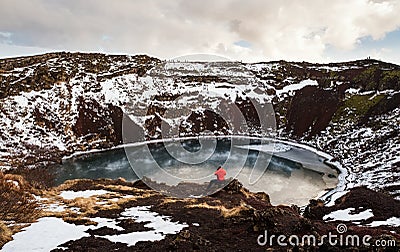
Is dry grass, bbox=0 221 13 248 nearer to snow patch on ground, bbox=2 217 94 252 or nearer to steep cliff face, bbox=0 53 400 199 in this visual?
snow patch on ground, bbox=2 217 94 252

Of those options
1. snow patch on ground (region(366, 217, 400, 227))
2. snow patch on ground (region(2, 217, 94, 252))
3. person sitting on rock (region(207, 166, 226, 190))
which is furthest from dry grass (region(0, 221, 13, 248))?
snow patch on ground (region(366, 217, 400, 227))

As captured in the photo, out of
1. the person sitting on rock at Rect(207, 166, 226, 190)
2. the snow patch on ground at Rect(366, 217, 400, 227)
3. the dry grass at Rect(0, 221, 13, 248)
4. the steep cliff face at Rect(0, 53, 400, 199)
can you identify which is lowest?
the snow patch on ground at Rect(366, 217, 400, 227)

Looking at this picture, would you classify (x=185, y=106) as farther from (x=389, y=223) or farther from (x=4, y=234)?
(x=4, y=234)

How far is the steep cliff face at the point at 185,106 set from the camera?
7031 cm

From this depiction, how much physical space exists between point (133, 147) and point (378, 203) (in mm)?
69317

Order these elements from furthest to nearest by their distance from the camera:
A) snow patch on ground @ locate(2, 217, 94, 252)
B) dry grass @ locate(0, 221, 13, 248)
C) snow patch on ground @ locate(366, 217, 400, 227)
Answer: snow patch on ground @ locate(366, 217, 400, 227)
dry grass @ locate(0, 221, 13, 248)
snow patch on ground @ locate(2, 217, 94, 252)

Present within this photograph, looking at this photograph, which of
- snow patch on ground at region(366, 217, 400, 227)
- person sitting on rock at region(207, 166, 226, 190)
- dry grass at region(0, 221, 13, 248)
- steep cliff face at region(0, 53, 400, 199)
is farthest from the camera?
steep cliff face at region(0, 53, 400, 199)

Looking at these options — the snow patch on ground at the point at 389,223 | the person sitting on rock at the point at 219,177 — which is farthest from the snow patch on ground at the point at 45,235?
the snow patch on ground at the point at 389,223

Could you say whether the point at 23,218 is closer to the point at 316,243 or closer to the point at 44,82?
the point at 316,243

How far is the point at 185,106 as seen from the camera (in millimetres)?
106250

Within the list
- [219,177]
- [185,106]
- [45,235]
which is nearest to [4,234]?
[45,235]

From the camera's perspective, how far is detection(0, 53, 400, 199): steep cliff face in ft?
231

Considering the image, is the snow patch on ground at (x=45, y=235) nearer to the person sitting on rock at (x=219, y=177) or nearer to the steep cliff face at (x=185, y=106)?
the person sitting on rock at (x=219, y=177)

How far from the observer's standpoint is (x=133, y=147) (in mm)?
84688
